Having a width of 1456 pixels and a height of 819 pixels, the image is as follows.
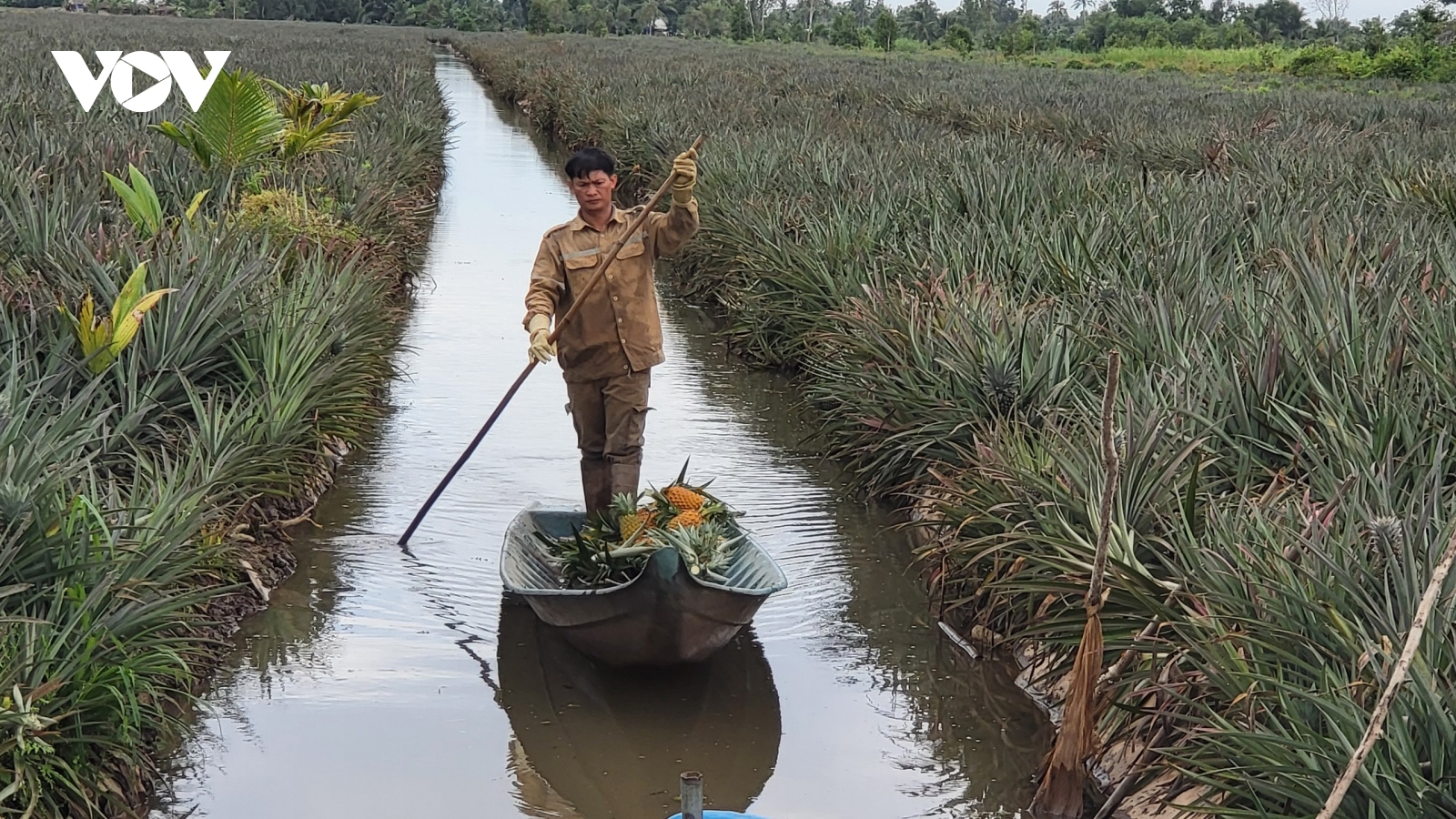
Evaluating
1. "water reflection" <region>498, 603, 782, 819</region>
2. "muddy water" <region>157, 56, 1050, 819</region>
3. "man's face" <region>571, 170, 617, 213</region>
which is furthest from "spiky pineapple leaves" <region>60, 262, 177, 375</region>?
"water reflection" <region>498, 603, 782, 819</region>

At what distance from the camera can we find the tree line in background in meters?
52.6

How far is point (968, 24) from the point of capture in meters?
132

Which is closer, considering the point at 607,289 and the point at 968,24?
the point at 607,289

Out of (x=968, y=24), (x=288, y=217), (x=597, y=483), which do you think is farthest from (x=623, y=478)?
(x=968, y=24)

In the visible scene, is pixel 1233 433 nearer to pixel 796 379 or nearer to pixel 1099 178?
pixel 796 379

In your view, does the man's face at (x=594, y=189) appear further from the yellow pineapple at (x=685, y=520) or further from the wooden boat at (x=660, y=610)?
the wooden boat at (x=660, y=610)

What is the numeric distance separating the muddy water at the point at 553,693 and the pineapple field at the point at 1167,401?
16.5 inches

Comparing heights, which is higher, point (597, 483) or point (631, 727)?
point (597, 483)

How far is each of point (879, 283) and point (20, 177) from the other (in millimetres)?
5541

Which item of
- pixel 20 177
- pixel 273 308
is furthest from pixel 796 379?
pixel 20 177

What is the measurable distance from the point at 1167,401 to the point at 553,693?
2.76m

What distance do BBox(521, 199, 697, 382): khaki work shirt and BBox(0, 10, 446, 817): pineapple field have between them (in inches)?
58.2

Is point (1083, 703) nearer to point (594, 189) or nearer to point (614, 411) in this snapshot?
point (614, 411)

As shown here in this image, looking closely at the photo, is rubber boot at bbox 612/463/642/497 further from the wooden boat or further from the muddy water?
the wooden boat
